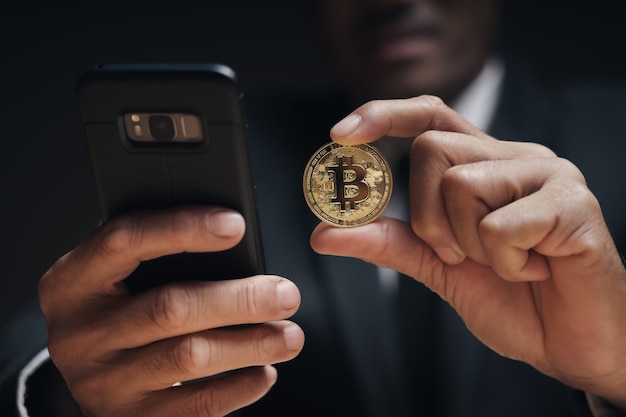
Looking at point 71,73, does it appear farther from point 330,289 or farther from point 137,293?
point 137,293

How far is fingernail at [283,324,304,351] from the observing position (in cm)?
109

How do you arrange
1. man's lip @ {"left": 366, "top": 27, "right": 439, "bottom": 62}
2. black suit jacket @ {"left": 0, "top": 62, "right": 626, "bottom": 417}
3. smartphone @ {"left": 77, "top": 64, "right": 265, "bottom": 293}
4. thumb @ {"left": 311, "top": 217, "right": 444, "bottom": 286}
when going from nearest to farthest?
smartphone @ {"left": 77, "top": 64, "right": 265, "bottom": 293}
thumb @ {"left": 311, "top": 217, "right": 444, "bottom": 286}
black suit jacket @ {"left": 0, "top": 62, "right": 626, "bottom": 417}
man's lip @ {"left": 366, "top": 27, "right": 439, "bottom": 62}

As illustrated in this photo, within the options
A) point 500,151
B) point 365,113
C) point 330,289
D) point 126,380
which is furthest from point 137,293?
point 330,289

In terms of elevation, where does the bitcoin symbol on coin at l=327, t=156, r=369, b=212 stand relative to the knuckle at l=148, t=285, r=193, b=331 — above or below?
above

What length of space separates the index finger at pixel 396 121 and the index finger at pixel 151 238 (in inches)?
9.5

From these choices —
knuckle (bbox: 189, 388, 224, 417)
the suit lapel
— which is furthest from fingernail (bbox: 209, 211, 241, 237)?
the suit lapel

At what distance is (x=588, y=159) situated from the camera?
7.13 feet

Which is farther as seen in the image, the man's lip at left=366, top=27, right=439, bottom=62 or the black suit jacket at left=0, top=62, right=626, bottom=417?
the man's lip at left=366, top=27, right=439, bottom=62

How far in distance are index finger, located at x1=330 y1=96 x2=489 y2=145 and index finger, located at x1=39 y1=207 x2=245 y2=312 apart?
24cm

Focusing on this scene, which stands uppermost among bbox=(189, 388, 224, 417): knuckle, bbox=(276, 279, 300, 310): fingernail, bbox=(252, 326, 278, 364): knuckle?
bbox=(276, 279, 300, 310): fingernail

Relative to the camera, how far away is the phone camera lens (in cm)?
99

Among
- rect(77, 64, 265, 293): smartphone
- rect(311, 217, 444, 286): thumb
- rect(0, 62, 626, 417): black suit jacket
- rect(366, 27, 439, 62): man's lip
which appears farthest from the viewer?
rect(366, 27, 439, 62): man's lip

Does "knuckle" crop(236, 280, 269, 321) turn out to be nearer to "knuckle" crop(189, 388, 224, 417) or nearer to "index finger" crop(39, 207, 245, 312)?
"index finger" crop(39, 207, 245, 312)

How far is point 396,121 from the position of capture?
3.56 feet
